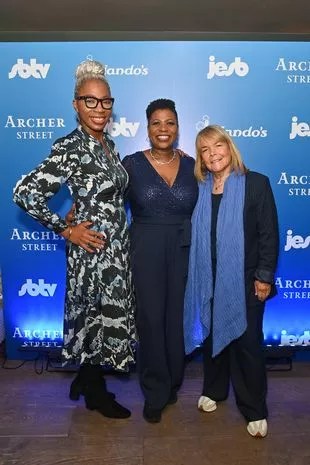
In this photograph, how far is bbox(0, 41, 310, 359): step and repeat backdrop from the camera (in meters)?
2.60

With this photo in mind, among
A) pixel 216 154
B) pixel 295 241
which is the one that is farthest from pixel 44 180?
pixel 295 241

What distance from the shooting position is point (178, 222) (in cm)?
212

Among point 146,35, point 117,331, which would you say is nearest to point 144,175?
point 117,331

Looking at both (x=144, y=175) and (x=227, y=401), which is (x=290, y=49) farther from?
(x=227, y=401)

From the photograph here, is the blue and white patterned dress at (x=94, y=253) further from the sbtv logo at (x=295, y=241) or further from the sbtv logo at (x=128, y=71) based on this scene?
the sbtv logo at (x=295, y=241)

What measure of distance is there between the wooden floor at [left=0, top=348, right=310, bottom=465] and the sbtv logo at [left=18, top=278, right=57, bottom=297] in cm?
56

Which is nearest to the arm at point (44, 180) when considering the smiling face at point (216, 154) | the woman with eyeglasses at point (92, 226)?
the woman with eyeglasses at point (92, 226)

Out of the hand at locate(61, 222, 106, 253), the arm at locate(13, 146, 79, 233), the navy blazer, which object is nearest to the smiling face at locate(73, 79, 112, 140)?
the arm at locate(13, 146, 79, 233)

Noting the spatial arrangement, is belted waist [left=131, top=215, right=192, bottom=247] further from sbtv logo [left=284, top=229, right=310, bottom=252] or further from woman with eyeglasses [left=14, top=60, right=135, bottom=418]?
sbtv logo [left=284, top=229, right=310, bottom=252]

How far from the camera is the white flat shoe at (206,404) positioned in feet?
7.71

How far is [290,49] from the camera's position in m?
2.60

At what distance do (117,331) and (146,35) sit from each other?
170 centimetres

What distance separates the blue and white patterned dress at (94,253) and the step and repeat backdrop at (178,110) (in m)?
0.68

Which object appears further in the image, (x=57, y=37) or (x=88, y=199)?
(x=57, y=37)
